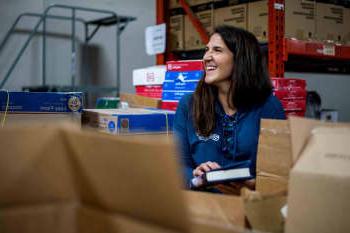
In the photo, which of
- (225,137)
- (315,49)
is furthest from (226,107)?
(315,49)

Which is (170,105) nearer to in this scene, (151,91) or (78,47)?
Answer: (151,91)

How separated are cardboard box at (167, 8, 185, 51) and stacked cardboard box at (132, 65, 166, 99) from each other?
0.39 meters

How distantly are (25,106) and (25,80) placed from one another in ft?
9.14

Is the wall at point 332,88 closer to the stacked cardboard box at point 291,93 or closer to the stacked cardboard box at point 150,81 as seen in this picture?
the stacked cardboard box at point 291,93

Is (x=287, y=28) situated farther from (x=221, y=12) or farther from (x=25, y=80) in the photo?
(x=25, y=80)

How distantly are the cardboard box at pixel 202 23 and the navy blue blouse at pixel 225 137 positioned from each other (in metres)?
1.12

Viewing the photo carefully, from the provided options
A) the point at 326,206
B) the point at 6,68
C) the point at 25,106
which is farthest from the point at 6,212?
the point at 6,68

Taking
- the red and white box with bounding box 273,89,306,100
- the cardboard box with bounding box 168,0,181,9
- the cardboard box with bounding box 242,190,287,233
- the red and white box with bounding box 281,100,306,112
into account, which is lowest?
the cardboard box with bounding box 242,190,287,233

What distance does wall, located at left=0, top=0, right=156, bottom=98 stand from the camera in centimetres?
464

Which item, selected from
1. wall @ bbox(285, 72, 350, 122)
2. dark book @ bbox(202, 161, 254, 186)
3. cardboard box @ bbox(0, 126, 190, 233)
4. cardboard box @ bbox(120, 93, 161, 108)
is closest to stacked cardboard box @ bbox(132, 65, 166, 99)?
cardboard box @ bbox(120, 93, 161, 108)

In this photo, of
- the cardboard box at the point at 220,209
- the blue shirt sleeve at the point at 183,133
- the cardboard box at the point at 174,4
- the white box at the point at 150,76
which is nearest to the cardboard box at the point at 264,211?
the cardboard box at the point at 220,209

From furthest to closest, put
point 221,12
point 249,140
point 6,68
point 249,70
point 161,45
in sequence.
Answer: point 6,68
point 161,45
point 221,12
point 249,70
point 249,140

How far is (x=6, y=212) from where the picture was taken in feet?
2.04

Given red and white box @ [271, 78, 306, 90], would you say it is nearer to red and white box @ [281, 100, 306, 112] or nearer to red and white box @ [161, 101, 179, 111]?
red and white box @ [281, 100, 306, 112]
